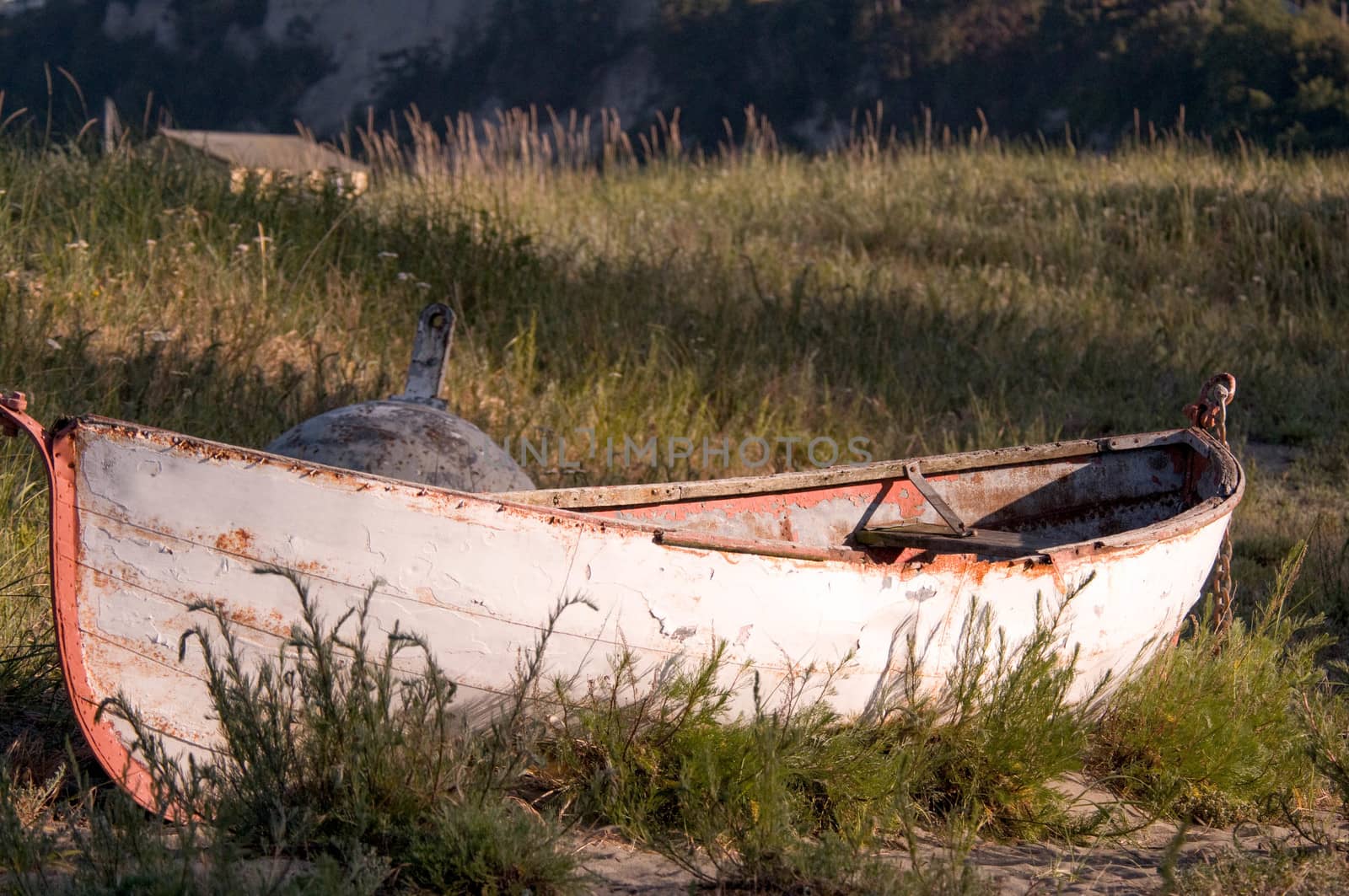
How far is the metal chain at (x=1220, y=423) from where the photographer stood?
12.4ft

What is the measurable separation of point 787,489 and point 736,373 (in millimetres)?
2780

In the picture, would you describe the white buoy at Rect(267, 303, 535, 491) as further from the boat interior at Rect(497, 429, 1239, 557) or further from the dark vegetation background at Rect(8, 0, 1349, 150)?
the dark vegetation background at Rect(8, 0, 1349, 150)

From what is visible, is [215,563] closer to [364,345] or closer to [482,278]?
[364,345]

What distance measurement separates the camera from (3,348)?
4938 mm

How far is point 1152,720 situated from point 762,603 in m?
1.25

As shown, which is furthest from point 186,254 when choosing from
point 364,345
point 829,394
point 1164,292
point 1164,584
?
point 1164,292

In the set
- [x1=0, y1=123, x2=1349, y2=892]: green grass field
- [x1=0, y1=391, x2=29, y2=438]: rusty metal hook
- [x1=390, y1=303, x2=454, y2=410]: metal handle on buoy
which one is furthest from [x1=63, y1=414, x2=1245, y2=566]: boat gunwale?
[x1=390, y1=303, x2=454, y2=410]: metal handle on buoy

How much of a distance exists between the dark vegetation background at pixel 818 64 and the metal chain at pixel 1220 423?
15.4 meters

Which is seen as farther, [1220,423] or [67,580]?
[1220,423]

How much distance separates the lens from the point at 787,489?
3.90m

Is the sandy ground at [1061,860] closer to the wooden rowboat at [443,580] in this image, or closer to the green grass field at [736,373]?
the green grass field at [736,373]

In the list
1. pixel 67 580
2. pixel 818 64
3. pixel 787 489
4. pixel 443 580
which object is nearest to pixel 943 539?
pixel 787 489

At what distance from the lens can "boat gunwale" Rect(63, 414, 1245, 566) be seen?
240 centimetres

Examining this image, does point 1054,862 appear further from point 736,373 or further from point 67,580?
point 736,373
